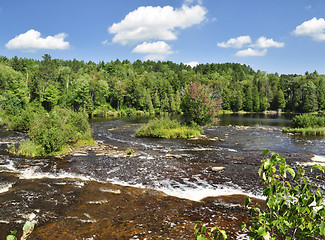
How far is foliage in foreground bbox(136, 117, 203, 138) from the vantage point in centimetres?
3206

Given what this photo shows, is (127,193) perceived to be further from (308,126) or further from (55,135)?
(308,126)

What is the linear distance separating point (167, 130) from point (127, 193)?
2079cm

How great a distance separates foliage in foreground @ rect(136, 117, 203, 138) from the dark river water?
10.2 m

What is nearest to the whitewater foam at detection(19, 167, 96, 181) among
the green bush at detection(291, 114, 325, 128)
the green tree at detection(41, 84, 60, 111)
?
the green bush at detection(291, 114, 325, 128)

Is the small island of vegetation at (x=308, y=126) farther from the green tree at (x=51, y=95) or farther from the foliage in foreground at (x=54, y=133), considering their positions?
the green tree at (x=51, y=95)

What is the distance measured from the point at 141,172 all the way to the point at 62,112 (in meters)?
16.8

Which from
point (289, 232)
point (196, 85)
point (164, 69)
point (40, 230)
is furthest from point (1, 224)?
point (164, 69)

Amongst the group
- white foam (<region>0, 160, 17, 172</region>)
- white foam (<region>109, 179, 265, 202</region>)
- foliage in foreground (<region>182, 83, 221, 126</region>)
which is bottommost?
white foam (<region>109, 179, 265, 202</region>)

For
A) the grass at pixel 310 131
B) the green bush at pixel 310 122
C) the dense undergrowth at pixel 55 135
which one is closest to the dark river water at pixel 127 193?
the dense undergrowth at pixel 55 135

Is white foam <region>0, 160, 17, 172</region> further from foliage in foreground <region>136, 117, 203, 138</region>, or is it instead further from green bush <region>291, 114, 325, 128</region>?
green bush <region>291, 114, 325, 128</region>

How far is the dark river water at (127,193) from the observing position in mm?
8906

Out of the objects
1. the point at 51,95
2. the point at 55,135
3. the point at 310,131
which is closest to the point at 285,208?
the point at 55,135

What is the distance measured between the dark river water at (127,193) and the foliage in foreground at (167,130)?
401 inches

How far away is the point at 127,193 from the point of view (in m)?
12.2
